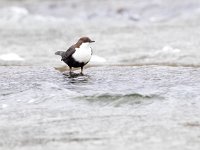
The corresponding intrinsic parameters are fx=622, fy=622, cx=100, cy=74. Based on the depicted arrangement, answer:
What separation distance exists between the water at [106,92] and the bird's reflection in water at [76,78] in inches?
0.7

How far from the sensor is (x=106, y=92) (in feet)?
29.1

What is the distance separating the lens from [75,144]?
689cm

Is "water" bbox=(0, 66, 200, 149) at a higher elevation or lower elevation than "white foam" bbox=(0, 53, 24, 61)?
lower

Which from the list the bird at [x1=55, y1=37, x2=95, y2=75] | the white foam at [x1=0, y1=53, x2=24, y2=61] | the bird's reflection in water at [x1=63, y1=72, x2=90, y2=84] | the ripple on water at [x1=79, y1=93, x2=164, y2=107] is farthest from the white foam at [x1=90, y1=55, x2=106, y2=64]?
the ripple on water at [x1=79, y1=93, x2=164, y2=107]

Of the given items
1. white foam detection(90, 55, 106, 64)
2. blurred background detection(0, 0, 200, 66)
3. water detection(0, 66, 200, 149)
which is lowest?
water detection(0, 66, 200, 149)

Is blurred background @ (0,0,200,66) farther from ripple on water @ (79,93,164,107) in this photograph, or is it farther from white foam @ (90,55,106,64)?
ripple on water @ (79,93,164,107)

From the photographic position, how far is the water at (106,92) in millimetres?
7102


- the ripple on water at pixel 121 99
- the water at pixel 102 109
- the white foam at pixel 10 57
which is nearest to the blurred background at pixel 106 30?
the white foam at pixel 10 57

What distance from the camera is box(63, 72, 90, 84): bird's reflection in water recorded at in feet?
32.5

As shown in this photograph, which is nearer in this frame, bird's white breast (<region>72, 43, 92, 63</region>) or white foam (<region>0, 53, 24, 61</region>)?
bird's white breast (<region>72, 43, 92, 63</region>)

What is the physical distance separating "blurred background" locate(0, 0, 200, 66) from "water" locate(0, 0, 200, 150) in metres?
0.03

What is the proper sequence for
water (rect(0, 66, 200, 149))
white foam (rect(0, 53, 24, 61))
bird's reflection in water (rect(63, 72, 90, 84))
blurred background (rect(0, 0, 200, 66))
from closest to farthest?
water (rect(0, 66, 200, 149)) → bird's reflection in water (rect(63, 72, 90, 84)) → white foam (rect(0, 53, 24, 61)) → blurred background (rect(0, 0, 200, 66))

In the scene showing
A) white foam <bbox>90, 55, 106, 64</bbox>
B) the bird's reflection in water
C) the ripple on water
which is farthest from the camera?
white foam <bbox>90, 55, 106, 64</bbox>

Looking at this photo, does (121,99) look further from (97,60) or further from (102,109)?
(97,60)
